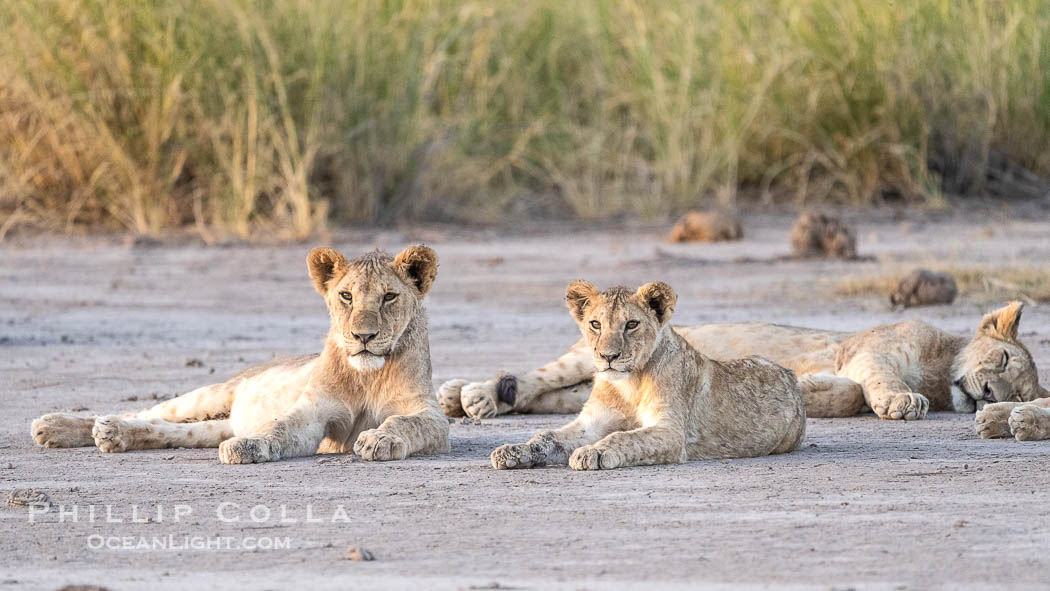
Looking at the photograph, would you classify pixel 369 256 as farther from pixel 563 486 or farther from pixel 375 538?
pixel 375 538

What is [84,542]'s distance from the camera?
449cm

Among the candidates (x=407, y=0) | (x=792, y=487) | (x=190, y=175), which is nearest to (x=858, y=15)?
(x=407, y=0)

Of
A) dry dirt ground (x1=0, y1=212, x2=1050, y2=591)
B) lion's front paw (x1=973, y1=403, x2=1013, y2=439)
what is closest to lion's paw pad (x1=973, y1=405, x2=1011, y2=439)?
lion's front paw (x1=973, y1=403, x2=1013, y2=439)

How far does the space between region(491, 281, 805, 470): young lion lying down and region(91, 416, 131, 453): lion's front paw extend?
1421 mm

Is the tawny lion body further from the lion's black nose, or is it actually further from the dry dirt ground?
the lion's black nose

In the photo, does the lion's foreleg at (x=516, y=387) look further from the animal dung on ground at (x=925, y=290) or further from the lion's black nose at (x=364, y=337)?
the animal dung on ground at (x=925, y=290)

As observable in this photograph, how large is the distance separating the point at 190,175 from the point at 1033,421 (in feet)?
31.5

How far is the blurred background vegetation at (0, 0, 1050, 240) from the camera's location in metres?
14.0

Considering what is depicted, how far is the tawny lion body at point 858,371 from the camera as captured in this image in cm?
714

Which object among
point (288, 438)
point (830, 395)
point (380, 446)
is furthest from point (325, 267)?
point (830, 395)

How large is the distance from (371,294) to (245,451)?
2.24 feet

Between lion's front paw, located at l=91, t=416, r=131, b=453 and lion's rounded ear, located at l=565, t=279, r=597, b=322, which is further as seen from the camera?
lion's front paw, located at l=91, t=416, r=131, b=453

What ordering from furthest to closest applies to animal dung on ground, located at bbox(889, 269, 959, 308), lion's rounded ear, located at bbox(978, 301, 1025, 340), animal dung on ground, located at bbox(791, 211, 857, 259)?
1. animal dung on ground, located at bbox(791, 211, 857, 259)
2. animal dung on ground, located at bbox(889, 269, 959, 308)
3. lion's rounded ear, located at bbox(978, 301, 1025, 340)

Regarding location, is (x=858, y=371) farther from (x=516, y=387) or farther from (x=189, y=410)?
(x=189, y=410)
